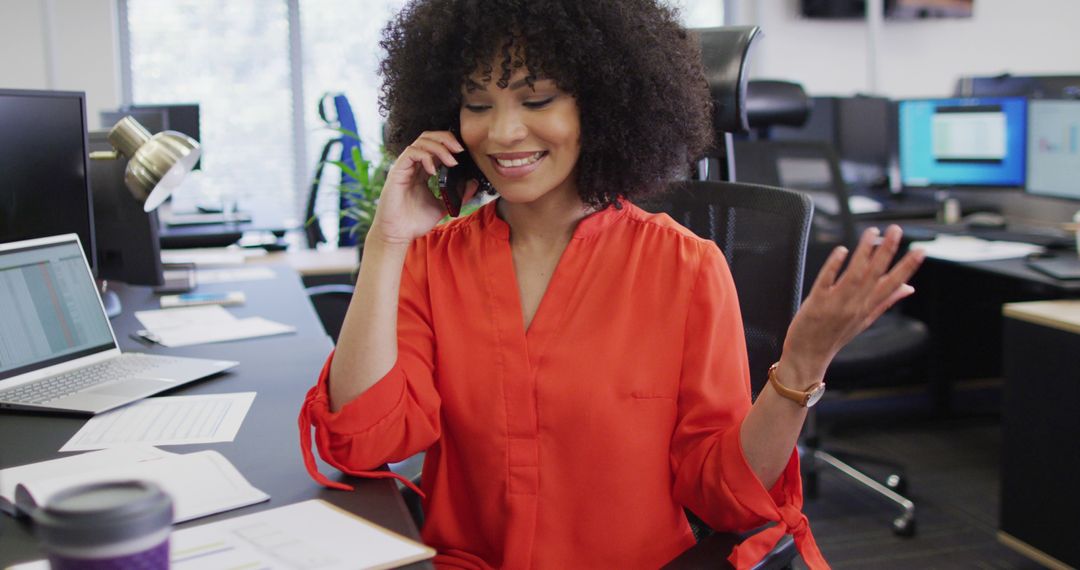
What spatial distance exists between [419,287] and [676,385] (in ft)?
1.29

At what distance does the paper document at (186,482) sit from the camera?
107cm

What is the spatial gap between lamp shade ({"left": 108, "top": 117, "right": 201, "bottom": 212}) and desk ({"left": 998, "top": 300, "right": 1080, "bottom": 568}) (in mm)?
2054

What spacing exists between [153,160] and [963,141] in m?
3.17

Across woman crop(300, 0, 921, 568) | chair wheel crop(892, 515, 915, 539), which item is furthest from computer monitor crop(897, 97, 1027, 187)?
woman crop(300, 0, 921, 568)

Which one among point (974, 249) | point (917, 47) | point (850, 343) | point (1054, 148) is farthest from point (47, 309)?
point (917, 47)

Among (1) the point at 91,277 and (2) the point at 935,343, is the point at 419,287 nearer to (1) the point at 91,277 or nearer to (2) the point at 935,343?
(1) the point at 91,277

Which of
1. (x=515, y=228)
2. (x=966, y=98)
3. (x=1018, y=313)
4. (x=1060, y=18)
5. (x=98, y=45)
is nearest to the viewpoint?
(x=515, y=228)

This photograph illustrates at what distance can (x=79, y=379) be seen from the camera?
1.64 m

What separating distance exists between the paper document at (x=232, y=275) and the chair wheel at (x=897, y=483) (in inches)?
79.4

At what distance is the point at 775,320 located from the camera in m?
1.46

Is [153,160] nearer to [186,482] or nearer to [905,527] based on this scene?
[186,482]

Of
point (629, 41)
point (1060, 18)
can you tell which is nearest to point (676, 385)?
point (629, 41)

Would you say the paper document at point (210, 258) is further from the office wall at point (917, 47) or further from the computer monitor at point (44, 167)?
the office wall at point (917, 47)

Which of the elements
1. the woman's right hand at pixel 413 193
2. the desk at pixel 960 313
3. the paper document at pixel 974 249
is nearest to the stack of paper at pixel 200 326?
the woman's right hand at pixel 413 193
